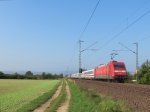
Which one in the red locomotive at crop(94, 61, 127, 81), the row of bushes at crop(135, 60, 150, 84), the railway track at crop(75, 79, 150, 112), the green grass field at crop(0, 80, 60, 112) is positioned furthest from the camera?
the red locomotive at crop(94, 61, 127, 81)

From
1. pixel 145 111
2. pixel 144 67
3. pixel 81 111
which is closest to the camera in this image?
pixel 145 111

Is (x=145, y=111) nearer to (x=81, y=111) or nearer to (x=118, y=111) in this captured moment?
(x=118, y=111)

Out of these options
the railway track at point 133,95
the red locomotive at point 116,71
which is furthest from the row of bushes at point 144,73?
the railway track at point 133,95

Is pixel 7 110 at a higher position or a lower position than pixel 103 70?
lower

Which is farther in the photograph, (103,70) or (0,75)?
(0,75)

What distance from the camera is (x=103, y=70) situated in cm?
7694

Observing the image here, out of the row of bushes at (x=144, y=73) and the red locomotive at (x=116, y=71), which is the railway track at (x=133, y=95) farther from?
the red locomotive at (x=116, y=71)

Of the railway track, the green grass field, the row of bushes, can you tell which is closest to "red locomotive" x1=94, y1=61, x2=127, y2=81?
the row of bushes

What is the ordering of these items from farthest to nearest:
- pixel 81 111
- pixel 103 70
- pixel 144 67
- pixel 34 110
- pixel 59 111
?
pixel 103 70 → pixel 144 67 → pixel 34 110 → pixel 59 111 → pixel 81 111

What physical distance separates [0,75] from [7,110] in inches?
7047

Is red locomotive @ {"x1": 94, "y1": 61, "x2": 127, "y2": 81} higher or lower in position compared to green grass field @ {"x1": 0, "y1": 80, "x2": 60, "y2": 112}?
higher

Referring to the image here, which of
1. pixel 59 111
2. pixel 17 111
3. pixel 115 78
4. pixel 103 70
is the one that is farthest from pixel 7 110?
pixel 103 70

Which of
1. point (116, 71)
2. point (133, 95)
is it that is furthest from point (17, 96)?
point (116, 71)

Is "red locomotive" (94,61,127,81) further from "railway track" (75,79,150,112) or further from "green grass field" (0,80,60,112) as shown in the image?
"railway track" (75,79,150,112)
